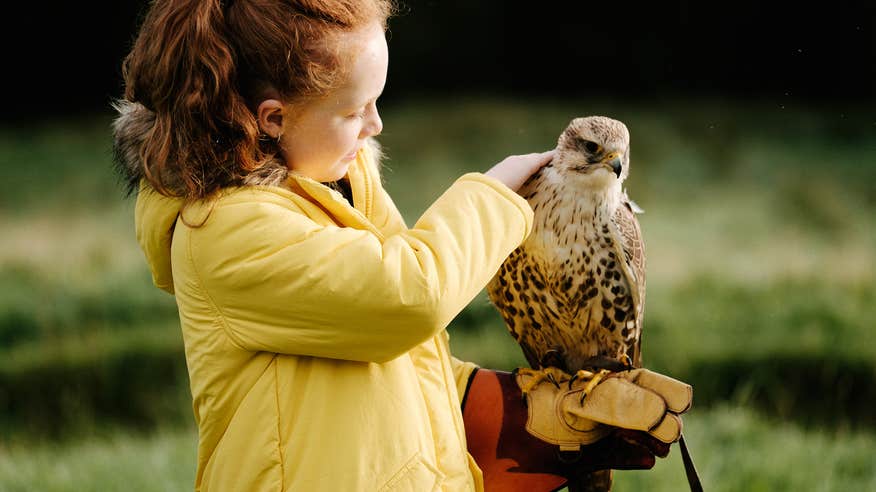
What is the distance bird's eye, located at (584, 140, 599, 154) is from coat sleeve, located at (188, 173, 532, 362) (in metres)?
0.58

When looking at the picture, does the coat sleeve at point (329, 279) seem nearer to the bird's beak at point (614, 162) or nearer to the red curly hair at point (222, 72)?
the red curly hair at point (222, 72)

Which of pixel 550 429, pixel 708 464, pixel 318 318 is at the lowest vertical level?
pixel 708 464

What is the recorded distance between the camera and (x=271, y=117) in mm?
1643

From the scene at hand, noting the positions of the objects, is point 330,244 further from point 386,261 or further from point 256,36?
point 256,36

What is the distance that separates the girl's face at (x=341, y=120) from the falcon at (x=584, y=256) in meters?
0.53

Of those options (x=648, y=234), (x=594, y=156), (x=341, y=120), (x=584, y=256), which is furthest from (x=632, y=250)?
(x=648, y=234)

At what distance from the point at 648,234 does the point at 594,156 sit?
3.47 m

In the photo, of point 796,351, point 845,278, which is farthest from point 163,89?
point 845,278

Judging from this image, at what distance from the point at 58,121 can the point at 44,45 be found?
81 cm

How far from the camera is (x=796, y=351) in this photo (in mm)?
3939

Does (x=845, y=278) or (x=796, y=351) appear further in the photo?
(x=845, y=278)

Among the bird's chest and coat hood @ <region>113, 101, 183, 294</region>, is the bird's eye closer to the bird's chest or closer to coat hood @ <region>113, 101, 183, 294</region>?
the bird's chest

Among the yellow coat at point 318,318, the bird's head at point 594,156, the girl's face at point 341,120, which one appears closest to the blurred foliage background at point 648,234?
the bird's head at point 594,156

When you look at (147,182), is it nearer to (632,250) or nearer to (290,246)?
(290,246)
